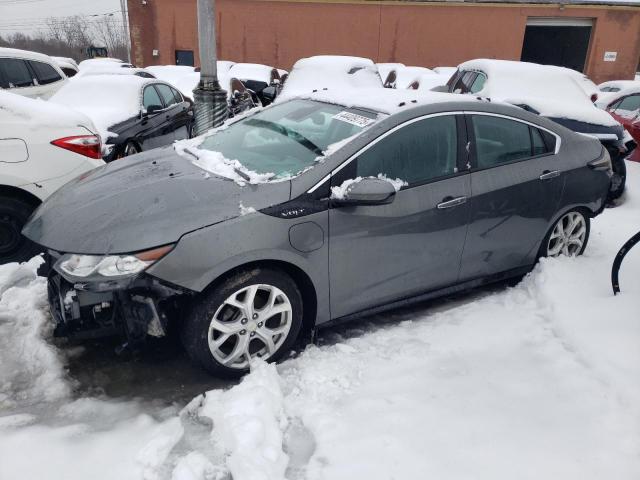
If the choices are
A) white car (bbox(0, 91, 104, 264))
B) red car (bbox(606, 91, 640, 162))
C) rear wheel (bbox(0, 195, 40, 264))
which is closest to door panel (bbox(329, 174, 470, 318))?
white car (bbox(0, 91, 104, 264))

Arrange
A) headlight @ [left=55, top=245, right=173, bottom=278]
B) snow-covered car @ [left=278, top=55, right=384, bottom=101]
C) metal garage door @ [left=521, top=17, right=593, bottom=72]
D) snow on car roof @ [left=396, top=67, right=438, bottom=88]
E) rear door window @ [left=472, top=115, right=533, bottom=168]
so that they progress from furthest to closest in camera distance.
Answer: metal garage door @ [left=521, top=17, right=593, bottom=72], snow on car roof @ [left=396, top=67, right=438, bottom=88], snow-covered car @ [left=278, top=55, right=384, bottom=101], rear door window @ [left=472, top=115, right=533, bottom=168], headlight @ [left=55, top=245, right=173, bottom=278]


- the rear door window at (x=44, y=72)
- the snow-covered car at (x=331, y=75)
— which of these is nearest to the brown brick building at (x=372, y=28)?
the snow-covered car at (x=331, y=75)

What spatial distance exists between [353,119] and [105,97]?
5.67m

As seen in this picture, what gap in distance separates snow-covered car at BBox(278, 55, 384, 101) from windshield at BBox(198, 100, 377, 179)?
592cm

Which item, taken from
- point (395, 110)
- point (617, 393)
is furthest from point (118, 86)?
point (617, 393)

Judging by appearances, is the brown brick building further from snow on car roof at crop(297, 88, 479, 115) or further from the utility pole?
snow on car roof at crop(297, 88, 479, 115)

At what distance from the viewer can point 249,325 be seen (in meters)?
2.96

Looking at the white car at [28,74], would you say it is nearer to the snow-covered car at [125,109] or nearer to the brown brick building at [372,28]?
the snow-covered car at [125,109]

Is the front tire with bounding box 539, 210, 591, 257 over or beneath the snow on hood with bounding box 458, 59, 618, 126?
beneath

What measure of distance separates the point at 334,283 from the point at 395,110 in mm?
1207

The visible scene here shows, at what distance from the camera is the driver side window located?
8.00 m

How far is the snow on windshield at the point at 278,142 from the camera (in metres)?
3.23

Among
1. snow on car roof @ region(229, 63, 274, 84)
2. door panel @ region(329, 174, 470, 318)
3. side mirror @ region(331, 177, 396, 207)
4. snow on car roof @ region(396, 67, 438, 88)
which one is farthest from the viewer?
snow on car roof @ region(396, 67, 438, 88)

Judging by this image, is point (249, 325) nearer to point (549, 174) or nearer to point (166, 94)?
point (549, 174)
